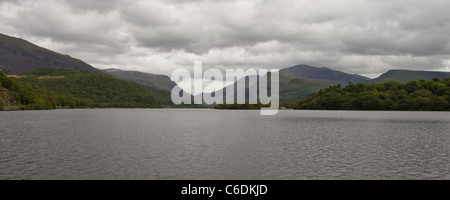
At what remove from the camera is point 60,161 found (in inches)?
1503

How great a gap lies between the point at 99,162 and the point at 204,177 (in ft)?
48.0

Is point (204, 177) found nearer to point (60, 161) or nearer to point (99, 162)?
point (99, 162)

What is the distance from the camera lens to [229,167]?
35688mm
